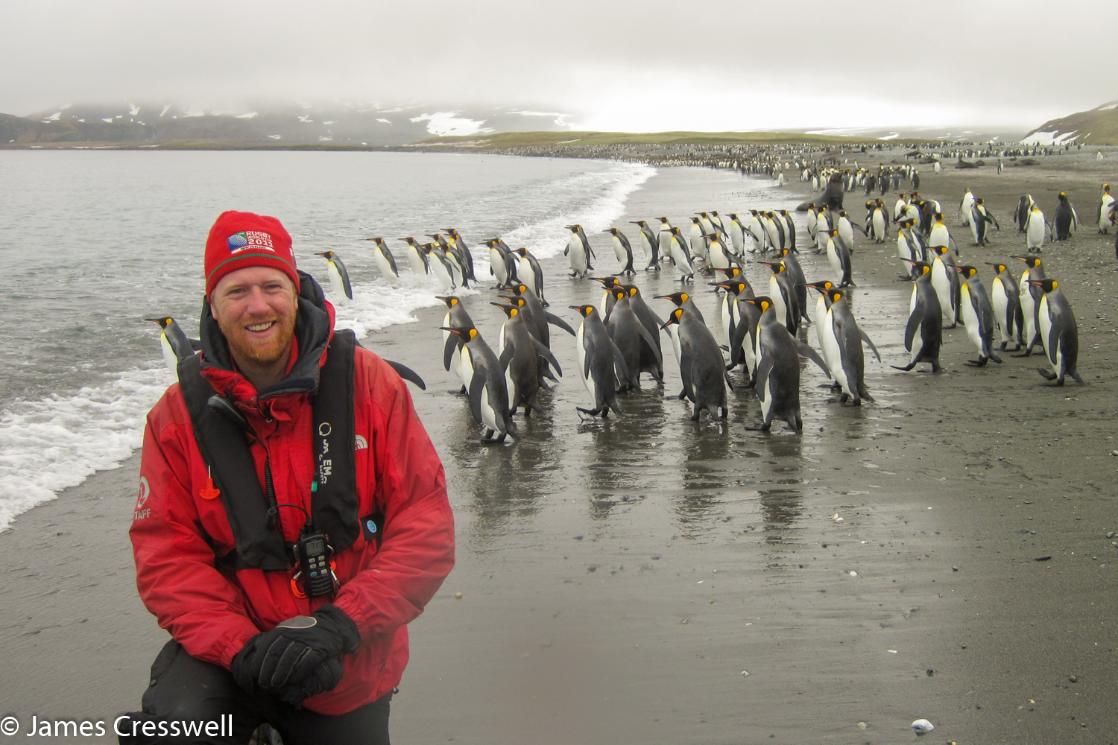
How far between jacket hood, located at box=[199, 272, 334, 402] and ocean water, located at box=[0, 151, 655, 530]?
3.49 metres

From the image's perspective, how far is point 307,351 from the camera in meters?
2.16

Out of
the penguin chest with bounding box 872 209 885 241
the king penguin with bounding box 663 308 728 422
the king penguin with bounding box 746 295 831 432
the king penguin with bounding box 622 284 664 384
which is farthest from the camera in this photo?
the penguin chest with bounding box 872 209 885 241

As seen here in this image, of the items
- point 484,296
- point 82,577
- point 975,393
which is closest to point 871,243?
point 484,296

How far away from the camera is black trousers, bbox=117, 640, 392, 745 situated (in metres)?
1.92

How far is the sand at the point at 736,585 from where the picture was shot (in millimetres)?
3100

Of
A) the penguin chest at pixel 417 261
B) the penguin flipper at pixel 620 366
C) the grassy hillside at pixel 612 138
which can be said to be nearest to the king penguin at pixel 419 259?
the penguin chest at pixel 417 261

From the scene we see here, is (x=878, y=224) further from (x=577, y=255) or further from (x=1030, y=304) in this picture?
(x=1030, y=304)

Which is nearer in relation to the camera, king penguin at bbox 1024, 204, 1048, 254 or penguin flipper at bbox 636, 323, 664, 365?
penguin flipper at bbox 636, 323, 664, 365

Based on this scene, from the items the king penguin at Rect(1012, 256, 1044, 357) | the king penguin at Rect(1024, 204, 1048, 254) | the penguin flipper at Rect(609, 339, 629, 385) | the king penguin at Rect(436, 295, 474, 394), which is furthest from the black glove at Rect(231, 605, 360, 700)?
the king penguin at Rect(1024, 204, 1048, 254)

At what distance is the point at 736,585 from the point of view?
3996mm

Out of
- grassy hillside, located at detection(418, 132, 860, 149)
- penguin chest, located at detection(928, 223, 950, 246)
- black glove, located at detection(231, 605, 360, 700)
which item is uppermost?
grassy hillside, located at detection(418, 132, 860, 149)

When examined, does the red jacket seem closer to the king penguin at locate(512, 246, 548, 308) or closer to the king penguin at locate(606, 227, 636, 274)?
the king penguin at locate(512, 246, 548, 308)

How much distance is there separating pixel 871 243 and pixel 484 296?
8.53 meters

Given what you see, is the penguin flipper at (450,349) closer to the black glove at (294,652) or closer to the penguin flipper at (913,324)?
the penguin flipper at (913,324)
